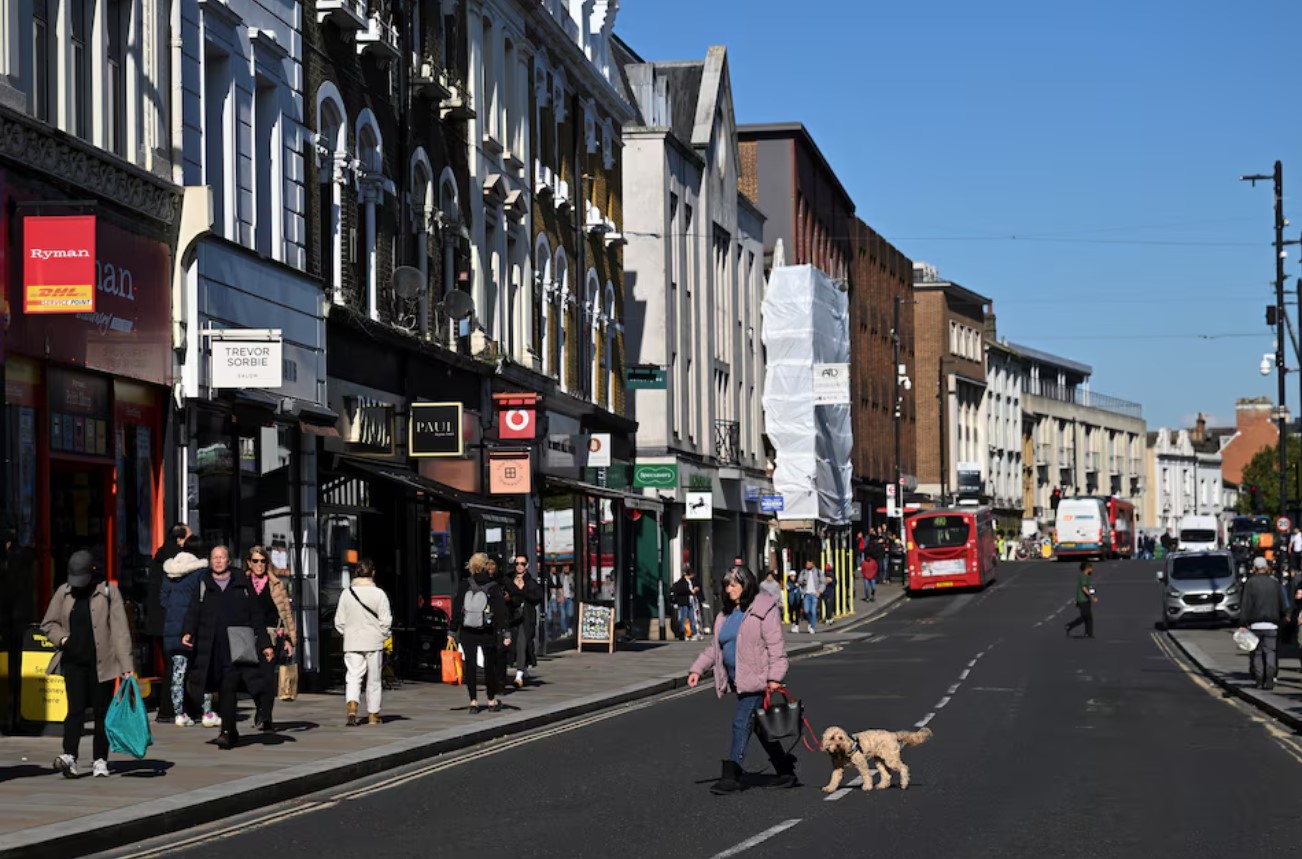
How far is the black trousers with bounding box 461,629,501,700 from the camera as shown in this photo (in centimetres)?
2411

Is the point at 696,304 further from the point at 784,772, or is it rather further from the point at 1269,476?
the point at 1269,476

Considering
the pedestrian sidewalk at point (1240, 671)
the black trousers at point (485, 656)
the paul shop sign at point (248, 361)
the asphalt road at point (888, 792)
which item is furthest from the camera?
the pedestrian sidewalk at point (1240, 671)

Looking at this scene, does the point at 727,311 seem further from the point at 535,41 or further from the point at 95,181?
the point at 95,181

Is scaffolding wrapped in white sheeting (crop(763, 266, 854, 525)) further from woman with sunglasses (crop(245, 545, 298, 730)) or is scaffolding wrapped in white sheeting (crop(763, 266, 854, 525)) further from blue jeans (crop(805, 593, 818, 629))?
woman with sunglasses (crop(245, 545, 298, 730))

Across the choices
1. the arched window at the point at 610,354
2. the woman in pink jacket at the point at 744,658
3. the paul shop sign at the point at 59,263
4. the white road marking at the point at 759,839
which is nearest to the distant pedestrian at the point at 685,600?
the arched window at the point at 610,354

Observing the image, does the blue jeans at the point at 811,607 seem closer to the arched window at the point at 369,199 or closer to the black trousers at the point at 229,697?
the arched window at the point at 369,199

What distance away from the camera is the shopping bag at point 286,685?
2534cm

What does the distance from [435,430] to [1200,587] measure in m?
24.5

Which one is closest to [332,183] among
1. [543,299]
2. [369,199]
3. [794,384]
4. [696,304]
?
[369,199]

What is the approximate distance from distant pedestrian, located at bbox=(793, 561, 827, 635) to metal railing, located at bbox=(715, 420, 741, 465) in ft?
26.4

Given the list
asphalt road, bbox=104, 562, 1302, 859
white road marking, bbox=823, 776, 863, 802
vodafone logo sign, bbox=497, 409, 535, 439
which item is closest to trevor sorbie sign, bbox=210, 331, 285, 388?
asphalt road, bbox=104, 562, 1302, 859

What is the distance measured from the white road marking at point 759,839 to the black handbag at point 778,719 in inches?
70.9

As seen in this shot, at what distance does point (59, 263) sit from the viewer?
19.7m

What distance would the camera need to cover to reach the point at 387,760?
61.0 feet
